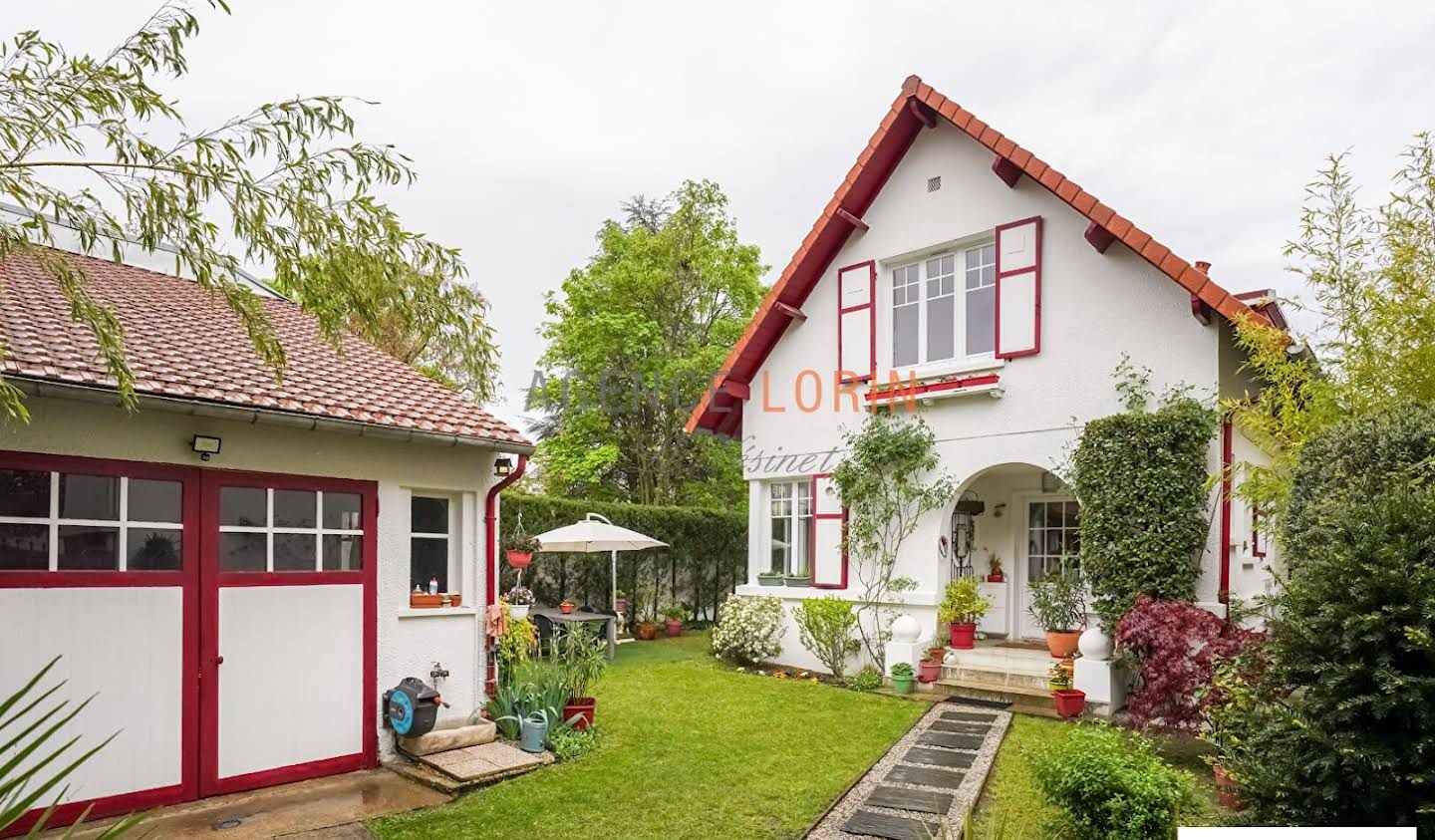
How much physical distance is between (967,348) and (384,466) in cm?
681

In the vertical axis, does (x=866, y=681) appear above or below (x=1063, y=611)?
below

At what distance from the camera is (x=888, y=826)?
550 centimetres

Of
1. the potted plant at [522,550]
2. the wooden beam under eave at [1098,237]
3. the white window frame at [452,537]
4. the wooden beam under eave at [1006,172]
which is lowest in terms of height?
the potted plant at [522,550]

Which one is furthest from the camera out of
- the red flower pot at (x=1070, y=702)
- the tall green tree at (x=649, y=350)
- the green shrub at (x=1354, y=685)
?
the tall green tree at (x=649, y=350)

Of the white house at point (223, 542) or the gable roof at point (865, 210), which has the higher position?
the gable roof at point (865, 210)

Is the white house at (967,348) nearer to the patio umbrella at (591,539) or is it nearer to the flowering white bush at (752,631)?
the flowering white bush at (752,631)

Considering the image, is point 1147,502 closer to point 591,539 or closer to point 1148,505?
point 1148,505

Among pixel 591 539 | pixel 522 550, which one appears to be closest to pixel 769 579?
pixel 591 539

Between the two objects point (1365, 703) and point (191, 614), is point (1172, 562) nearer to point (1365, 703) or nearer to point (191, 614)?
point (1365, 703)

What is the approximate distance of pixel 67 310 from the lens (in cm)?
624

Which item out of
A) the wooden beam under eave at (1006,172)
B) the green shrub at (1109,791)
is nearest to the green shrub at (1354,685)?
the green shrub at (1109,791)

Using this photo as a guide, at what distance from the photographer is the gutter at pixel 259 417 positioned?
16.2 ft

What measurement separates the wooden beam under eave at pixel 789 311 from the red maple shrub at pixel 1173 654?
5.86 m

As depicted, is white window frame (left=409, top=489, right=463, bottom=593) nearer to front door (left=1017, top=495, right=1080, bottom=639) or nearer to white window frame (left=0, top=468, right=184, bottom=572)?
white window frame (left=0, top=468, right=184, bottom=572)
